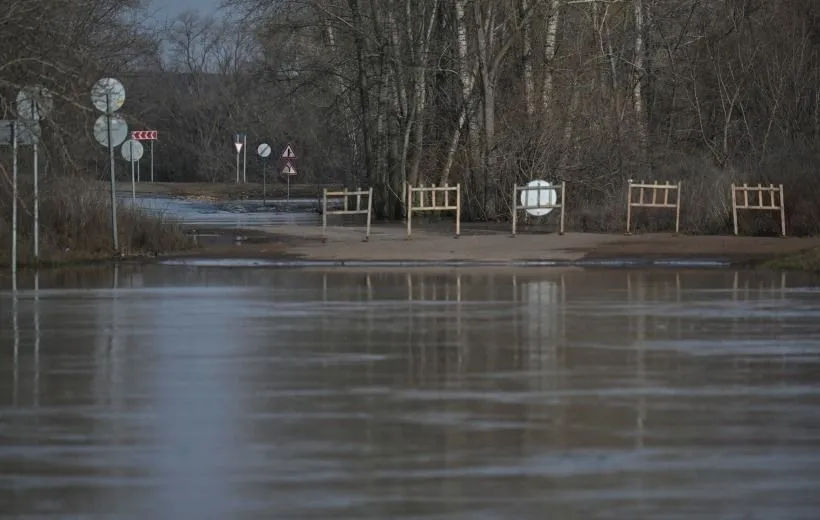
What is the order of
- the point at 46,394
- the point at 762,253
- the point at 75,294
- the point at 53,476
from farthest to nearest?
the point at 762,253 → the point at 75,294 → the point at 46,394 → the point at 53,476

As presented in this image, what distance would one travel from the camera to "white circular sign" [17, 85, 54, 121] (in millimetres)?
21969

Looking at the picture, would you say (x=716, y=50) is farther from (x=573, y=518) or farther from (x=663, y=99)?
(x=573, y=518)

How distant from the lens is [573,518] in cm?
809

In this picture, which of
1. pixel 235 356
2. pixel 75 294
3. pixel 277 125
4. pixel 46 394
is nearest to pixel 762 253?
pixel 75 294

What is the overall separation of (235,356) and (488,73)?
106 feet

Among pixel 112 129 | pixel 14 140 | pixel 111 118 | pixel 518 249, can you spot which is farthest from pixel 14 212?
pixel 518 249

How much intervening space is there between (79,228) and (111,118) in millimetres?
2603

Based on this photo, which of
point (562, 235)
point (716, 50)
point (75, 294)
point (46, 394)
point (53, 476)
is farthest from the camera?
point (716, 50)

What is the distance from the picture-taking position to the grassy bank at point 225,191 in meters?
80.9

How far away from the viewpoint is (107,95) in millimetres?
28562

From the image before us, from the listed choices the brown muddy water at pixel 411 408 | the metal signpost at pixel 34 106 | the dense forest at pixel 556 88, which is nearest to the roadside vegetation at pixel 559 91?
the dense forest at pixel 556 88

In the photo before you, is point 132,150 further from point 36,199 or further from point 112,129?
point 36,199

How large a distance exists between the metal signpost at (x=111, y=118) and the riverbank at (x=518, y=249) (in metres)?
1.65

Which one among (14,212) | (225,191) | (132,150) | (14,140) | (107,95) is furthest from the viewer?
(225,191)
